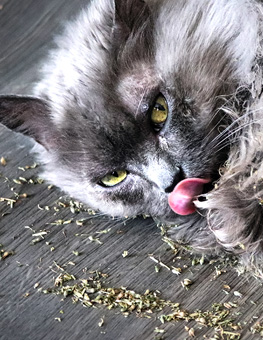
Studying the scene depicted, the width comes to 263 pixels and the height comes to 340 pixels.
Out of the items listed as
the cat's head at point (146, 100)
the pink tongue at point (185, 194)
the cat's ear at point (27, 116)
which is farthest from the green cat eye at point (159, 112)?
the cat's ear at point (27, 116)

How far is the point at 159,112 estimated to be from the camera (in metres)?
1.67

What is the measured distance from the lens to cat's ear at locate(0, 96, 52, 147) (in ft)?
6.00

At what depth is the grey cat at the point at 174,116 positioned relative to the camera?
161 centimetres

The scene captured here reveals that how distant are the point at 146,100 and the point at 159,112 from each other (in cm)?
5

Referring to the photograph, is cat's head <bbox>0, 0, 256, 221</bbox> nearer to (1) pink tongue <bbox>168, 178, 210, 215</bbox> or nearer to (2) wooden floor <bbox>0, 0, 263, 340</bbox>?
(1) pink tongue <bbox>168, 178, 210, 215</bbox>

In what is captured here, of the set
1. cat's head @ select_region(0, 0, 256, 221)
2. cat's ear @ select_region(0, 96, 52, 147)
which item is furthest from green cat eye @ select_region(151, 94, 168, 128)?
cat's ear @ select_region(0, 96, 52, 147)

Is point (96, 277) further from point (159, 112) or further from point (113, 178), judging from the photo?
point (159, 112)

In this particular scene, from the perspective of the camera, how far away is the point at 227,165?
1615 mm

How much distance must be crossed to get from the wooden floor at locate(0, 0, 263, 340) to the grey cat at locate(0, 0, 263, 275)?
9 cm

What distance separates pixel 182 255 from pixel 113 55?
2.14 ft

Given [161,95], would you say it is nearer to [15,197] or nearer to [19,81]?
[15,197]

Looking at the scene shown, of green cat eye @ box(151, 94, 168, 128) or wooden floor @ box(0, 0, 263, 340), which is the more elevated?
green cat eye @ box(151, 94, 168, 128)

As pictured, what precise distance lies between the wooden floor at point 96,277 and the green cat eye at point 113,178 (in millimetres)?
176

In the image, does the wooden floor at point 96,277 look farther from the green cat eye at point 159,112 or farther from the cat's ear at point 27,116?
the green cat eye at point 159,112
